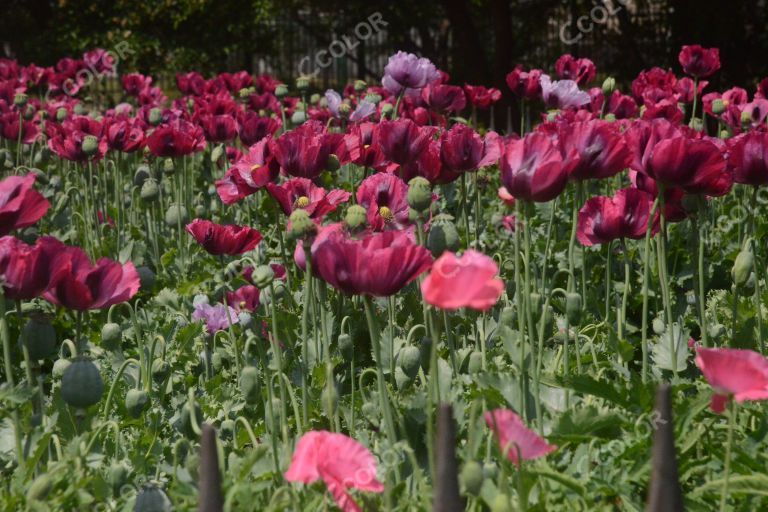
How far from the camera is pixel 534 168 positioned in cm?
163

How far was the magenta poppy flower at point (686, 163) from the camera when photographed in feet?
5.89

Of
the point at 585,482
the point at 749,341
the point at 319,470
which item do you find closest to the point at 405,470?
the point at 585,482

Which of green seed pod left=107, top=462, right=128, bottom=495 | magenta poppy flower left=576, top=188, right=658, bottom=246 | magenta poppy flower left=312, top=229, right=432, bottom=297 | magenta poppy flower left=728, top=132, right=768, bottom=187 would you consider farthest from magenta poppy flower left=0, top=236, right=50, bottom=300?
magenta poppy flower left=728, top=132, right=768, bottom=187

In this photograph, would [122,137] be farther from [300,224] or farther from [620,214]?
[300,224]

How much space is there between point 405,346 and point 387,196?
0.43 m

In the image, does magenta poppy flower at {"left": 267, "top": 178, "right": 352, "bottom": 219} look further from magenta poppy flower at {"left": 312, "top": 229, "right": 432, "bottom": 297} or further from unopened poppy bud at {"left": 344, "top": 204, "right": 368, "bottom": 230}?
magenta poppy flower at {"left": 312, "top": 229, "right": 432, "bottom": 297}

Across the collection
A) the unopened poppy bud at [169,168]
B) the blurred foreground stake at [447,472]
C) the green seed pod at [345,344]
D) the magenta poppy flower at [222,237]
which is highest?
the blurred foreground stake at [447,472]

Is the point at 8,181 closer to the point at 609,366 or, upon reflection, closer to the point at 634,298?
the point at 609,366

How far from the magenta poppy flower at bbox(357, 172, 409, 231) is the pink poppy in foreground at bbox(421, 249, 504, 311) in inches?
39.3

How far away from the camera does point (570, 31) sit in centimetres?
1277

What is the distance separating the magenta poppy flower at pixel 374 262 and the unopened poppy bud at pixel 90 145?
2.09 meters

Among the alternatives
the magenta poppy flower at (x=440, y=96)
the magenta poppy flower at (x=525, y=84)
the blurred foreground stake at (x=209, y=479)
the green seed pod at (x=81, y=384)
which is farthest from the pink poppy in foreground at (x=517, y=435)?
the magenta poppy flower at (x=525, y=84)

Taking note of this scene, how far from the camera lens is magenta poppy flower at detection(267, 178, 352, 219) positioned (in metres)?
2.02

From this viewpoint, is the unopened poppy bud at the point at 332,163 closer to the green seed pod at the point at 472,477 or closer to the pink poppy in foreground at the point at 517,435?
the pink poppy in foreground at the point at 517,435
